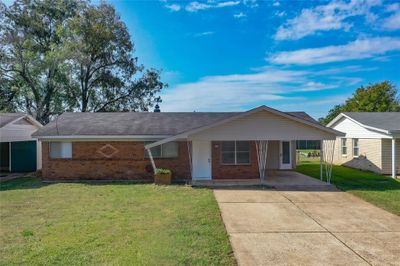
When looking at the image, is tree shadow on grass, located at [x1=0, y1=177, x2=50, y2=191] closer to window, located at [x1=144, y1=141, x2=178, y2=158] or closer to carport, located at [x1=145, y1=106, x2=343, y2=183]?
window, located at [x1=144, y1=141, x2=178, y2=158]

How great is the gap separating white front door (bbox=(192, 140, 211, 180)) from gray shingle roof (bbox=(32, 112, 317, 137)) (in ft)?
4.79

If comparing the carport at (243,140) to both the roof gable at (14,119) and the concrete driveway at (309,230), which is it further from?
the roof gable at (14,119)

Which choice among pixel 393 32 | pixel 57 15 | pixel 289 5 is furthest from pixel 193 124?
pixel 57 15

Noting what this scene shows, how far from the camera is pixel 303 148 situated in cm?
3944

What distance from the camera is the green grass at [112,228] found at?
5727mm

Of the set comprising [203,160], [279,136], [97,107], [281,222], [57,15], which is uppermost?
[57,15]

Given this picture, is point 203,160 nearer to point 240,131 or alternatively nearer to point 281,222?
point 240,131

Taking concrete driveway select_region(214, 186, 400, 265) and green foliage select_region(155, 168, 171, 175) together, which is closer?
concrete driveway select_region(214, 186, 400, 265)

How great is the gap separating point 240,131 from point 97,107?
2234 centimetres

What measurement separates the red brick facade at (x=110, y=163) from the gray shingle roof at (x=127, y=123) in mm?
692

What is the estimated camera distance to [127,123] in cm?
1697

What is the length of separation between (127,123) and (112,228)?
1012 cm

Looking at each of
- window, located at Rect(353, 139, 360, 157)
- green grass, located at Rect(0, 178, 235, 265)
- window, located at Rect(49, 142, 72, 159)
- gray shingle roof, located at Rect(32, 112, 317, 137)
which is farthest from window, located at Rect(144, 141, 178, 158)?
window, located at Rect(353, 139, 360, 157)

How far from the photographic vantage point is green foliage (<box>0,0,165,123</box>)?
27750 mm
